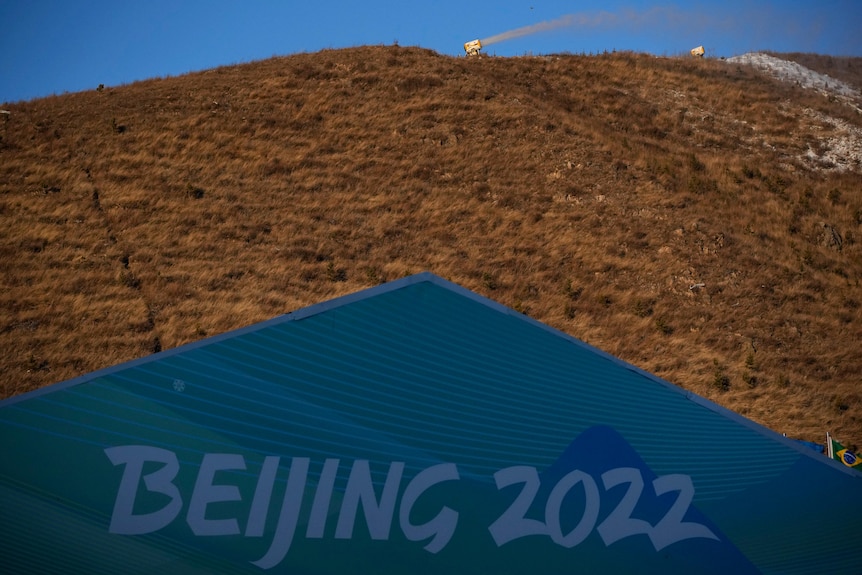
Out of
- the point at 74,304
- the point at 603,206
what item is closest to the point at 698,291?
the point at 603,206

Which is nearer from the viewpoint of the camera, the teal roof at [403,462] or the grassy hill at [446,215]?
the teal roof at [403,462]

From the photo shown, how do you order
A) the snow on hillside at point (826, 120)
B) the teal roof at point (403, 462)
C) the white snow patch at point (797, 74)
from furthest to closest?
the white snow patch at point (797, 74) < the snow on hillside at point (826, 120) < the teal roof at point (403, 462)

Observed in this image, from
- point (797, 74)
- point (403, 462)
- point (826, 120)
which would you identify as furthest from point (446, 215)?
point (797, 74)

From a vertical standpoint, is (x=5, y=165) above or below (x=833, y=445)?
above

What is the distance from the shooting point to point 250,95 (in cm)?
3994

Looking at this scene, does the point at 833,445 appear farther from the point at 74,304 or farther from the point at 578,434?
the point at 74,304

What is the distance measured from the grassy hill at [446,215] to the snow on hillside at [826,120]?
202mm

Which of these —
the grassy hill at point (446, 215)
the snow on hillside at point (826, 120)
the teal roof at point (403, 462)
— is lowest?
the teal roof at point (403, 462)

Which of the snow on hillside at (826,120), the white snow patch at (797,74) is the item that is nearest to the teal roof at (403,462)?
the snow on hillside at (826,120)

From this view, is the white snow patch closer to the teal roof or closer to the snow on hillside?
the snow on hillside

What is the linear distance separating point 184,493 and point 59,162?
27857mm

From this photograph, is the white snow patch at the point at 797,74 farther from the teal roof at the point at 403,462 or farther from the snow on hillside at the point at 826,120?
the teal roof at the point at 403,462

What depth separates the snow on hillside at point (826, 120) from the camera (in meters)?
40.7

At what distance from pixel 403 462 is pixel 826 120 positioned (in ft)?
143
